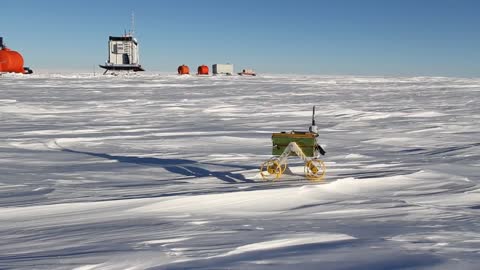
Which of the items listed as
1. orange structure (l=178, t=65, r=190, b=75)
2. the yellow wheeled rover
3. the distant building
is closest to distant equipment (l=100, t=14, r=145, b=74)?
the distant building

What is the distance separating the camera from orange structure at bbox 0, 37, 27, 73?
2101 inches

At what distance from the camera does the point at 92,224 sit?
4.21 meters

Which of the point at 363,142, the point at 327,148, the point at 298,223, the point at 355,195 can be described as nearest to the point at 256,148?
the point at 327,148

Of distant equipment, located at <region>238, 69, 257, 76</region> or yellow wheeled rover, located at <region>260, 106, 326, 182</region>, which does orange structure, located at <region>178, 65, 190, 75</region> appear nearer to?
distant equipment, located at <region>238, 69, 257, 76</region>

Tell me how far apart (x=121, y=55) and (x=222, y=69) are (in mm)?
16218

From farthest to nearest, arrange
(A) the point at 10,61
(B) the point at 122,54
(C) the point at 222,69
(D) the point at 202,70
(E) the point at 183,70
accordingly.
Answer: (C) the point at 222,69, (D) the point at 202,70, (E) the point at 183,70, (B) the point at 122,54, (A) the point at 10,61

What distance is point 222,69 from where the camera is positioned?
7856 cm

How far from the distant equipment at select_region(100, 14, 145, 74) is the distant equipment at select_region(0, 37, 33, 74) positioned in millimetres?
12141

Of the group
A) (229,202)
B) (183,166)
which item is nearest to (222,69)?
(183,166)

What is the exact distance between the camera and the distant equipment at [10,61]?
53.4 m

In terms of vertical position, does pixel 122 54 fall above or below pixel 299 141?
above

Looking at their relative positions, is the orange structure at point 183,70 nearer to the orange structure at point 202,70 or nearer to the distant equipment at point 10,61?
the orange structure at point 202,70

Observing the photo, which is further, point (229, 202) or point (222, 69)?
point (222, 69)

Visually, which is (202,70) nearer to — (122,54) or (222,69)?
(222,69)
